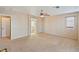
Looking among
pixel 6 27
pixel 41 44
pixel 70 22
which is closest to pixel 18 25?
pixel 6 27

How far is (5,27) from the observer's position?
48.4 inches

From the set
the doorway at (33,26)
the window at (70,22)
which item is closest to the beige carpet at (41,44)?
the doorway at (33,26)

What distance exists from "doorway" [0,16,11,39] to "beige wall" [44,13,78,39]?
1.75ft

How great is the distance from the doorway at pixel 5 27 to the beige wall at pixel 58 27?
534mm

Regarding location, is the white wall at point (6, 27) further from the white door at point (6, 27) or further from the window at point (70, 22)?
the window at point (70, 22)

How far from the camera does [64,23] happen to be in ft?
3.99

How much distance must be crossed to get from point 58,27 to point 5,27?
0.79 m

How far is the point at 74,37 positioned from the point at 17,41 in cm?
80

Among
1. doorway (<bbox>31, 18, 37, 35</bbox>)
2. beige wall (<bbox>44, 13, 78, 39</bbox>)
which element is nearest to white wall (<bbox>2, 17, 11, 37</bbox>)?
doorway (<bbox>31, 18, 37, 35</bbox>)

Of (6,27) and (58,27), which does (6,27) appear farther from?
(58,27)

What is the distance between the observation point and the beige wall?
1.20 m

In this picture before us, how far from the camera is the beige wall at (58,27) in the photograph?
1.20 meters
